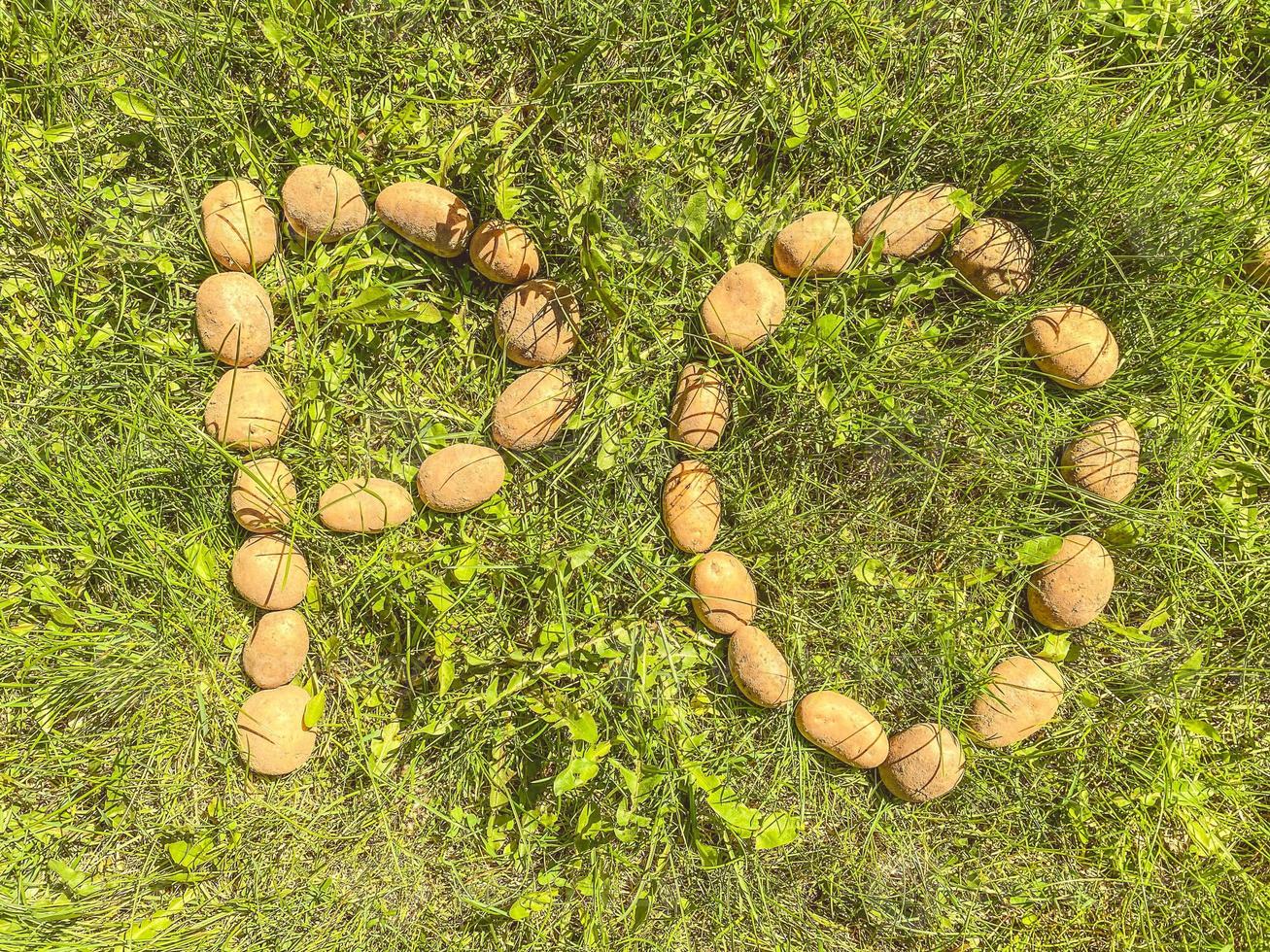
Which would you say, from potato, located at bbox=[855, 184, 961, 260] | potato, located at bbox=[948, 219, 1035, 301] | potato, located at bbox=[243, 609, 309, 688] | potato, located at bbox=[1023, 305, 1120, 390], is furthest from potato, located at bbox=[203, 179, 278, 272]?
potato, located at bbox=[1023, 305, 1120, 390]

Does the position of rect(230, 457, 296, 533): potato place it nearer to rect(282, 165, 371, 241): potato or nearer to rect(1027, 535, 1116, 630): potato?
rect(282, 165, 371, 241): potato

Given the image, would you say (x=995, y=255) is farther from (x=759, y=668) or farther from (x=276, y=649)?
(x=276, y=649)

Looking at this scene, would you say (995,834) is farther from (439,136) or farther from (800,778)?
(439,136)

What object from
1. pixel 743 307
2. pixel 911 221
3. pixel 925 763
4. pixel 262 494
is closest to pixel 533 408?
pixel 743 307

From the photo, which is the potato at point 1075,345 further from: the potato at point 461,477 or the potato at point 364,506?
the potato at point 364,506

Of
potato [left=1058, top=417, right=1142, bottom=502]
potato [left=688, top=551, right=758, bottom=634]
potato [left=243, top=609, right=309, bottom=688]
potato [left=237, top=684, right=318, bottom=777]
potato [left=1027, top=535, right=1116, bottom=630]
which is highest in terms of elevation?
potato [left=1058, top=417, right=1142, bottom=502]
